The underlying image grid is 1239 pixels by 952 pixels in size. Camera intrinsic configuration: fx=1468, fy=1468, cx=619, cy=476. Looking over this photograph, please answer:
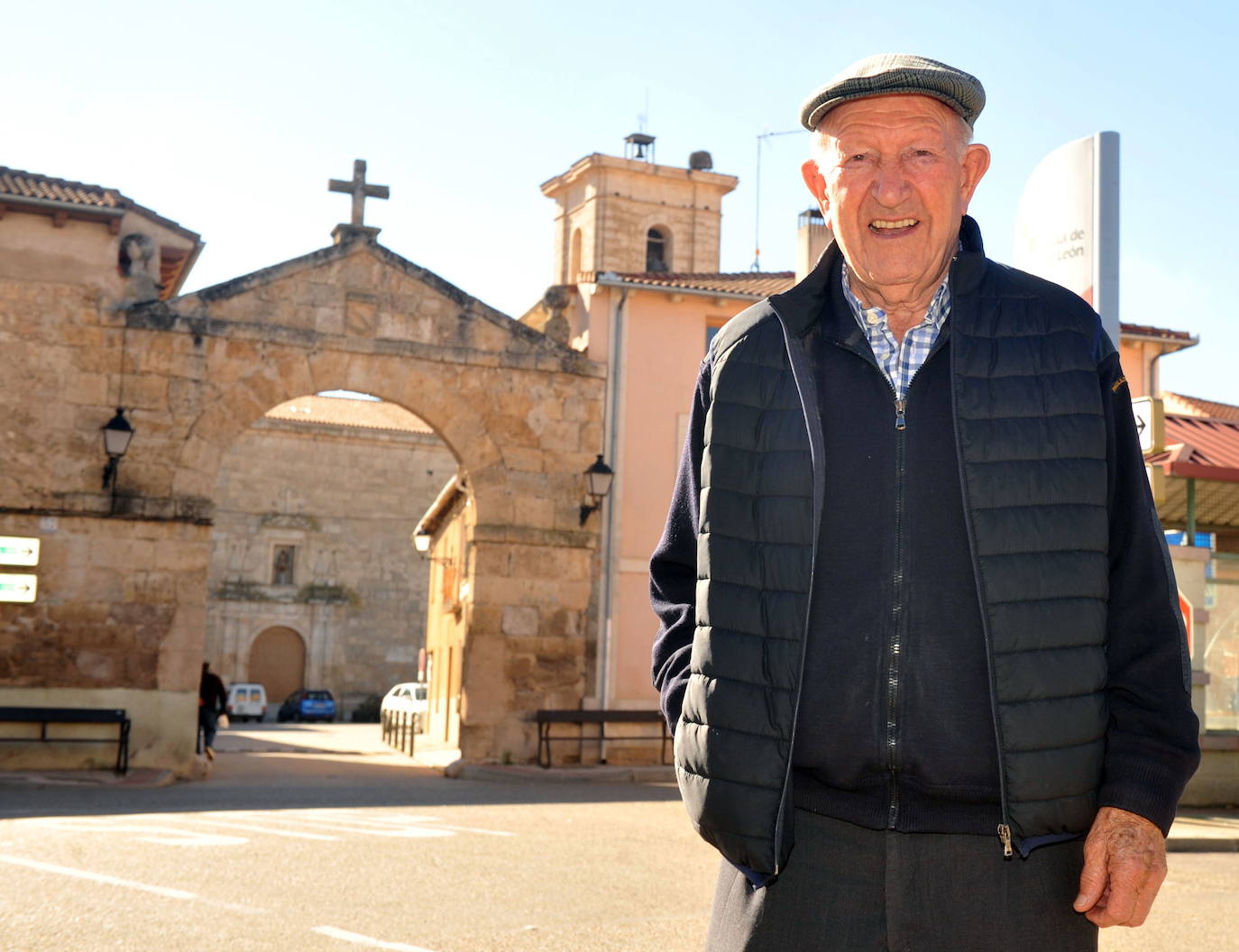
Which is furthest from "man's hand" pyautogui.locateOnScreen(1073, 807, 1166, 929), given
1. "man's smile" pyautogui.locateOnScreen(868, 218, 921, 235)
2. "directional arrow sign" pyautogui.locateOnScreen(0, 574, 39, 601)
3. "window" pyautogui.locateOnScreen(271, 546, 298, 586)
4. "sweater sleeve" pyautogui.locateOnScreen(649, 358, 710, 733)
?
"window" pyautogui.locateOnScreen(271, 546, 298, 586)

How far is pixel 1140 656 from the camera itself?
2.29 metres

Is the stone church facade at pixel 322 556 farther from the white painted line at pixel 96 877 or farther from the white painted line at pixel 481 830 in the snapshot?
the white painted line at pixel 96 877

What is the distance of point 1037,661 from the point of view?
2.19m

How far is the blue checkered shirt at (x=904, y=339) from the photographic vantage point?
250 centimetres

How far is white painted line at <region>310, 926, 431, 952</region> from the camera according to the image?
581 cm

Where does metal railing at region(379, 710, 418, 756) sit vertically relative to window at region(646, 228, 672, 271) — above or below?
below

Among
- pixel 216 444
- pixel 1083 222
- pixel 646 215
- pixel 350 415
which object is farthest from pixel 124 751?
pixel 350 415

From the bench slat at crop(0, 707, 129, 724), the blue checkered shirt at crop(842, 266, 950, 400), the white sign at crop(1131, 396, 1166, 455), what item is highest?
the white sign at crop(1131, 396, 1166, 455)

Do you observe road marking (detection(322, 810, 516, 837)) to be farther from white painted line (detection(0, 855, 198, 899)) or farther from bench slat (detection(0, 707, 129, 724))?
bench slat (detection(0, 707, 129, 724))

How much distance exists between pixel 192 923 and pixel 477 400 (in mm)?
13630

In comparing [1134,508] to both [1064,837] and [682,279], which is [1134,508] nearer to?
[1064,837]

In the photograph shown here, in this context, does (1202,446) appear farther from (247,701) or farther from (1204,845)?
(247,701)

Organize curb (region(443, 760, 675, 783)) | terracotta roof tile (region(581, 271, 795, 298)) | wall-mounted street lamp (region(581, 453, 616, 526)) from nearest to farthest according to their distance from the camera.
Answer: curb (region(443, 760, 675, 783)) < wall-mounted street lamp (region(581, 453, 616, 526)) < terracotta roof tile (region(581, 271, 795, 298))

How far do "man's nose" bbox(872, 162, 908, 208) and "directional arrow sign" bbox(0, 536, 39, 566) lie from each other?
16.4 m
